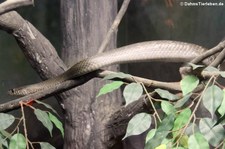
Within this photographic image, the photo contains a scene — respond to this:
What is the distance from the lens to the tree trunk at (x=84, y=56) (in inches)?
60.4

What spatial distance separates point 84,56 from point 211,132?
868 millimetres

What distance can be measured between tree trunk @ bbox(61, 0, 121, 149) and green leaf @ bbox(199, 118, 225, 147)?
844mm

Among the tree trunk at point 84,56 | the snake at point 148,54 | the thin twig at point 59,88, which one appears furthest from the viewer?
the tree trunk at point 84,56

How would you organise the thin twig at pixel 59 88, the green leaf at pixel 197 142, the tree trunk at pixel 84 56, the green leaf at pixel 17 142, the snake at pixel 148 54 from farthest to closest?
the tree trunk at pixel 84 56 < the snake at pixel 148 54 < the thin twig at pixel 59 88 < the green leaf at pixel 17 142 < the green leaf at pixel 197 142

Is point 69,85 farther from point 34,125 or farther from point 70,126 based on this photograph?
point 34,125

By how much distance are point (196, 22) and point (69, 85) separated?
95cm

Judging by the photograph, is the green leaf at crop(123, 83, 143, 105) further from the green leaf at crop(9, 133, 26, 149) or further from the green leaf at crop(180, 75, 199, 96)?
the green leaf at crop(9, 133, 26, 149)

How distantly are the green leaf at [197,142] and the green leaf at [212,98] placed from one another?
0.04 meters

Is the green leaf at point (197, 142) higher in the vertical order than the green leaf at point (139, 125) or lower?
higher

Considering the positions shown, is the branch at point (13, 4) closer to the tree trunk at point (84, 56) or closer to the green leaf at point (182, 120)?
the green leaf at point (182, 120)

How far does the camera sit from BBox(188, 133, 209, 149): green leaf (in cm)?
66

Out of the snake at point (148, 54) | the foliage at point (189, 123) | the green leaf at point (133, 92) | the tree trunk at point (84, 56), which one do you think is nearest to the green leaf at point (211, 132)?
the foliage at point (189, 123)

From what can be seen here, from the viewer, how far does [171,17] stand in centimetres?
206

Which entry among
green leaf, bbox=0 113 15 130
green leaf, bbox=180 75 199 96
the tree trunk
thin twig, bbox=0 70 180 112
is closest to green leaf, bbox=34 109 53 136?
green leaf, bbox=0 113 15 130
